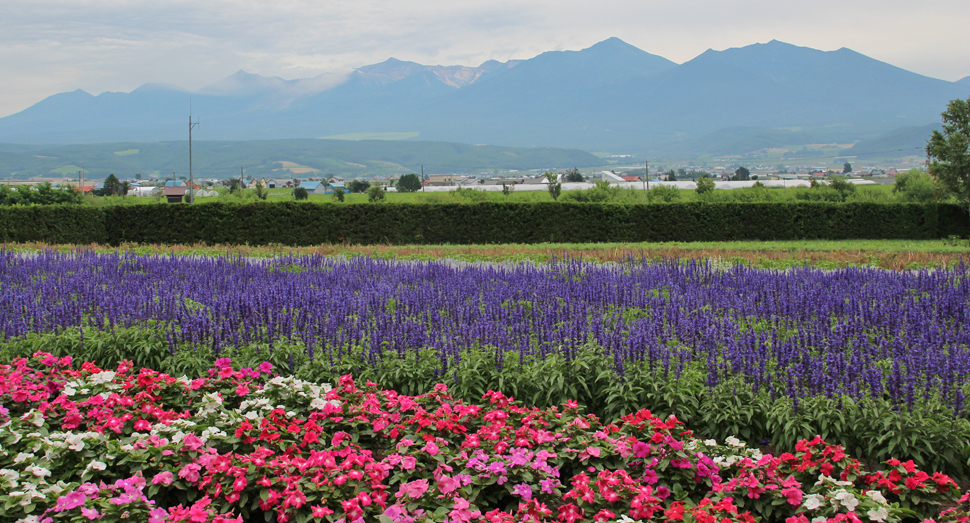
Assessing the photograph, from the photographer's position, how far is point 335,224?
22578 mm

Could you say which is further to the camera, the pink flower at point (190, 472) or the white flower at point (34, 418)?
the white flower at point (34, 418)

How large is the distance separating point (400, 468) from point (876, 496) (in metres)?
2.79

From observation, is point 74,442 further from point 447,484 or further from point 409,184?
point 409,184

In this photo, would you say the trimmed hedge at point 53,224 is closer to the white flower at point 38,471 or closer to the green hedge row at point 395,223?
the green hedge row at point 395,223

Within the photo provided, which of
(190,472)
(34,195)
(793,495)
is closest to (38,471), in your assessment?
(190,472)

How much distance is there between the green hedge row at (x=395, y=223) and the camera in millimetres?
22000

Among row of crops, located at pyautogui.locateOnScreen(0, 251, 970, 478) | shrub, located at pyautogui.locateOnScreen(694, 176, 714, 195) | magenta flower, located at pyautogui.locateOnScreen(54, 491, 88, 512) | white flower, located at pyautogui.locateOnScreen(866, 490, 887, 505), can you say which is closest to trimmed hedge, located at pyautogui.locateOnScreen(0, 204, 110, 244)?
row of crops, located at pyautogui.locateOnScreen(0, 251, 970, 478)

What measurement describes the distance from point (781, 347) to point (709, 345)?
0.65 m

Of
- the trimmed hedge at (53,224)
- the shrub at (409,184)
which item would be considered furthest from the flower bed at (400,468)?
the shrub at (409,184)

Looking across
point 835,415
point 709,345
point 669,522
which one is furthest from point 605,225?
point 669,522

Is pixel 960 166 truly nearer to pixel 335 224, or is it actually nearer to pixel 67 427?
pixel 335 224

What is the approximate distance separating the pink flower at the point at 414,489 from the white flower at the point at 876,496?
2504mm

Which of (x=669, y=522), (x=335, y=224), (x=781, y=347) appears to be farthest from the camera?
(x=335, y=224)

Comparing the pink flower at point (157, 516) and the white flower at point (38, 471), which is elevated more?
the white flower at point (38, 471)
